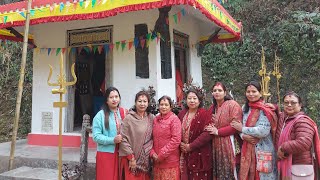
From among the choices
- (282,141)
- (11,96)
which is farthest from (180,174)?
(11,96)

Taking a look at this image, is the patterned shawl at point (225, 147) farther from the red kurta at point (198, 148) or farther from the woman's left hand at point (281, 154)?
the woman's left hand at point (281, 154)

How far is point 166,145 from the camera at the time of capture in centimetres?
330

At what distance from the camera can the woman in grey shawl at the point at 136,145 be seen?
333cm

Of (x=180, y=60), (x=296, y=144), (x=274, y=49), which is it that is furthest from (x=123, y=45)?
(x=274, y=49)

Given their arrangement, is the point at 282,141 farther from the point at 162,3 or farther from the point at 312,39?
the point at 312,39

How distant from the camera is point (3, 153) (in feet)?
18.8

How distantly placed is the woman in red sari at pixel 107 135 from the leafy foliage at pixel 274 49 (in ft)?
24.6

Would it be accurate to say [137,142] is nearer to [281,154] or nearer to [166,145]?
[166,145]

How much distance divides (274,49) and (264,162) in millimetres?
9766

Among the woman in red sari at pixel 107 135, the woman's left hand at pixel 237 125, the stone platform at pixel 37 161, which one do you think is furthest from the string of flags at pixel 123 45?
the woman's left hand at pixel 237 125

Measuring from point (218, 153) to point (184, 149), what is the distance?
395mm

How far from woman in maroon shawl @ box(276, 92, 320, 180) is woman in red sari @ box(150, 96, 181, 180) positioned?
110cm

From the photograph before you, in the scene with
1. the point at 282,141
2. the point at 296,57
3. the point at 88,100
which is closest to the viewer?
the point at 282,141

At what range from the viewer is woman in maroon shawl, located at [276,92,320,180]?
9.43ft
